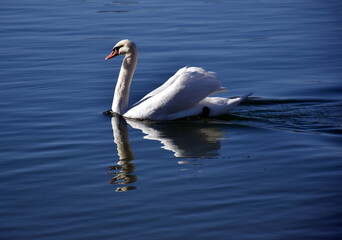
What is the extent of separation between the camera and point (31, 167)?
9.22 metres

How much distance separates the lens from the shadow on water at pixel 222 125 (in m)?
9.87

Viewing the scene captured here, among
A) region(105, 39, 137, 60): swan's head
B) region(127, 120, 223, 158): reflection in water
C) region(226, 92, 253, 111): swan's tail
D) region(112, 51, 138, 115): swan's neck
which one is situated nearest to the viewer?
region(127, 120, 223, 158): reflection in water

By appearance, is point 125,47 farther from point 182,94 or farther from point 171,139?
point 171,139

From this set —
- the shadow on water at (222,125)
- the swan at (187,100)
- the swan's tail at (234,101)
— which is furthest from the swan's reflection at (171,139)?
the swan's tail at (234,101)

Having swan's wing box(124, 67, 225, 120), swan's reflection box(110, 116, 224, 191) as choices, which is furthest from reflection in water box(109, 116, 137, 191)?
swan's wing box(124, 67, 225, 120)

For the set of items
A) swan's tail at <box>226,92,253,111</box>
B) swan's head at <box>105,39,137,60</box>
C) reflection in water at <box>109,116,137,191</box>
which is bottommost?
reflection in water at <box>109,116,137,191</box>

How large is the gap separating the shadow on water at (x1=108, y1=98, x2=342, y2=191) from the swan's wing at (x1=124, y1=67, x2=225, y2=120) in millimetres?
207

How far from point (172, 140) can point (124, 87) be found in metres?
2.31

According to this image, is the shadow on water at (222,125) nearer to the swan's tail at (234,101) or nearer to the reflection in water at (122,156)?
the reflection in water at (122,156)

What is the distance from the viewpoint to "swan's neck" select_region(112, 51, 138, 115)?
1209cm

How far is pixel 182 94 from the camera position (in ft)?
36.9

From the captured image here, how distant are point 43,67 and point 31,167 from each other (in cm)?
658

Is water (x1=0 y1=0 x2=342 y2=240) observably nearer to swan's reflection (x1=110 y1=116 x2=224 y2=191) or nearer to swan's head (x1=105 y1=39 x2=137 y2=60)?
swan's reflection (x1=110 y1=116 x2=224 y2=191)

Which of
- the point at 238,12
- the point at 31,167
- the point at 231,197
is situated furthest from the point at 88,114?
the point at 238,12
